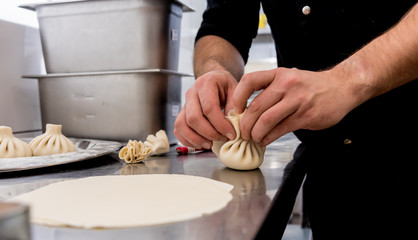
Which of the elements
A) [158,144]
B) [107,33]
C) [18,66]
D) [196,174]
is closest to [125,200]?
[196,174]

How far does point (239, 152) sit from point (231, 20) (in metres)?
0.69

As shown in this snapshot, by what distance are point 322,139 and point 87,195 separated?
2.53 feet

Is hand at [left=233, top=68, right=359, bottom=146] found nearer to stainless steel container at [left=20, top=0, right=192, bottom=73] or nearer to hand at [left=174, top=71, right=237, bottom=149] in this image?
hand at [left=174, top=71, right=237, bottom=149]

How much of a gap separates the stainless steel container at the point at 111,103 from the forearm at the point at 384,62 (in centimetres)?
76

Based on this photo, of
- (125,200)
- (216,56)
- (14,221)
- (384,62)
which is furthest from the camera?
(216,56)

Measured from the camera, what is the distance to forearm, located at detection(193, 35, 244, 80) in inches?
49.9

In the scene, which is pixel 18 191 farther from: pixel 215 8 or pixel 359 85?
pixel 215 8

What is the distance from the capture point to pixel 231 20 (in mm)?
1408

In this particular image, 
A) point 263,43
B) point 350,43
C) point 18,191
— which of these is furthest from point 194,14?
point 18,191

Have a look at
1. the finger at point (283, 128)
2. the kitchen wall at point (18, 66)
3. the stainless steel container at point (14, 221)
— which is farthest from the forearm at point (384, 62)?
the kitchen wall at point (18, 66)

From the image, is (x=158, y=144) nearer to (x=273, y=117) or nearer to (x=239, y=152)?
(x=239, y=152)

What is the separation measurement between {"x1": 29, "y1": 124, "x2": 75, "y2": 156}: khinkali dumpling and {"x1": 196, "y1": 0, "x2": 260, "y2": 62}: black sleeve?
0.65 m

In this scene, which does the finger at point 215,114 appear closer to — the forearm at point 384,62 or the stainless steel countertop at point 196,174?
the stainless steel countertop at point 196,174

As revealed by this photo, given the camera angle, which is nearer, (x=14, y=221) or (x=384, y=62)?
(x=14, y=221)
